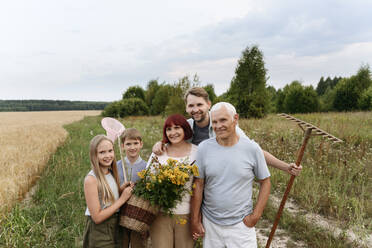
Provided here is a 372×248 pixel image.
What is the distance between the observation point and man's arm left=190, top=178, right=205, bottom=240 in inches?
90.9

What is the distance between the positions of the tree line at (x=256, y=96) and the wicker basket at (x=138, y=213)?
516 inches

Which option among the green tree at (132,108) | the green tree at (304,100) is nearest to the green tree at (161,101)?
the green tree at (132,108)

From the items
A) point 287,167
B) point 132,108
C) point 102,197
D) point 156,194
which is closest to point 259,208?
point 287,167

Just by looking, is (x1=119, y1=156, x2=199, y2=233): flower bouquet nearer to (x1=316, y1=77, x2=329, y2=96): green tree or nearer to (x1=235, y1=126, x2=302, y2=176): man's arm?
(x1=235, y1=126, x2=302, y2=176): man's arm

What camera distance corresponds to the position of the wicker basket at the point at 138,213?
221 centimetres

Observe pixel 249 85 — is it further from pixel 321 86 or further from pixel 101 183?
pixel 321 86

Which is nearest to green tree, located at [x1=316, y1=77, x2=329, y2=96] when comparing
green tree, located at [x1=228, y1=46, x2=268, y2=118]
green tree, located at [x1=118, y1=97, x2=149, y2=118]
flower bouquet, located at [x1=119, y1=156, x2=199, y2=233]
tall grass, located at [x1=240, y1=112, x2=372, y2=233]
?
green tree, located at [x1=118, y1=97, x2=149, y2=118]

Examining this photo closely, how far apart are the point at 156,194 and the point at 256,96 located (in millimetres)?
17167

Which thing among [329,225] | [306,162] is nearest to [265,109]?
[306,162]

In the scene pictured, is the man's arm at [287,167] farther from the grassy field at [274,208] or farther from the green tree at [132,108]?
the green tree at [132,108]

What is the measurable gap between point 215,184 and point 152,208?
0.66m

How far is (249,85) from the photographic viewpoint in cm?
1891

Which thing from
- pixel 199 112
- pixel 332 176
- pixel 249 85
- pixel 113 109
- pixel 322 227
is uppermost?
pixel 249 85

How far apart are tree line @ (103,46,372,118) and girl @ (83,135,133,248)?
12.8 m
